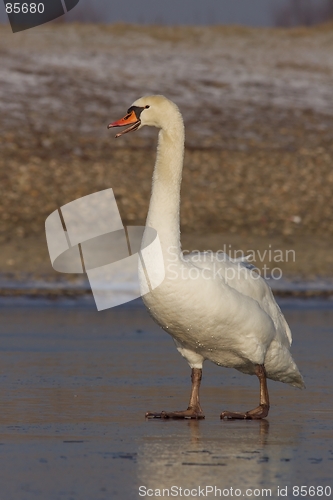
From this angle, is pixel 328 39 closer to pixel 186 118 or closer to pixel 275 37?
pixel 275 37

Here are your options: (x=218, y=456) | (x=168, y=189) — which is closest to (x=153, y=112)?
(x=168, y=189)

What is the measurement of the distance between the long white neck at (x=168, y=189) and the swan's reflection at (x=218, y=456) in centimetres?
112

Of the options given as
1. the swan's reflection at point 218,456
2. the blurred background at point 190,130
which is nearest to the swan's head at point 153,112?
the swan's reflection at point 218,456

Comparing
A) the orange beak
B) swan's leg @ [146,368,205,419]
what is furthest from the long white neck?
A: swan's leg @ [146,368,205,419]

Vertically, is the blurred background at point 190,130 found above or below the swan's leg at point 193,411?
below

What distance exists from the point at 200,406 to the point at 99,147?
52.9 ft

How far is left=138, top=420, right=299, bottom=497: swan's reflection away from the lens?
5.36 m

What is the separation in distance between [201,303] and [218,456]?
122 centimetres

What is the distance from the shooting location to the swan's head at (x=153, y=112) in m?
7.68

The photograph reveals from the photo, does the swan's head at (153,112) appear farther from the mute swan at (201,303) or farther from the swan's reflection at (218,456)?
the swan's reflection at (218,456)

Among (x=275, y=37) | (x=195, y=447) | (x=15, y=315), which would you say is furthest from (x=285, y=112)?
(x=195, y=447)

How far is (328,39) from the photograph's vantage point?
3575cm

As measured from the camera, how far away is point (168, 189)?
7.31 metres

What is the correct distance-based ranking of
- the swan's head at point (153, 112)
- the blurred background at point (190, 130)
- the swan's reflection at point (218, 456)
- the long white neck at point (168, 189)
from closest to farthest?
the swan's reflection at point (218, 456)
the long white neck at point (168, 189)
the swan's head at point (153, 112)
the blurred background at point (190, 130)
